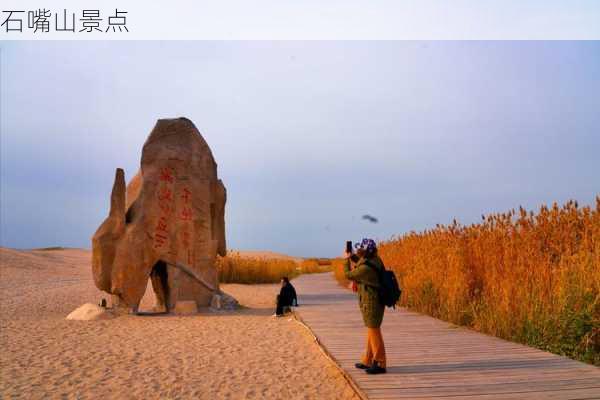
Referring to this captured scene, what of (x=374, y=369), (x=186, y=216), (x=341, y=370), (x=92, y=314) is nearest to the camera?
(x=374, y=369)

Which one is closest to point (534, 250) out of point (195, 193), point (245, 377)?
point (245, 377)

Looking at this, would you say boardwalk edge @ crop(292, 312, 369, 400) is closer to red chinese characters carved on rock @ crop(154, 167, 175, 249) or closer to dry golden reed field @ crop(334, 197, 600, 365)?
dry golden reed field @ crop(334, 197, 600, 365)

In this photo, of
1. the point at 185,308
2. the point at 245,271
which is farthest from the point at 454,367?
the point at 245,271

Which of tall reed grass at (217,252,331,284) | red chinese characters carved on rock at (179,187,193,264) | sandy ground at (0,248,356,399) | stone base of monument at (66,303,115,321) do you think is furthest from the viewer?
tall reed grass at (217,252,331,284)

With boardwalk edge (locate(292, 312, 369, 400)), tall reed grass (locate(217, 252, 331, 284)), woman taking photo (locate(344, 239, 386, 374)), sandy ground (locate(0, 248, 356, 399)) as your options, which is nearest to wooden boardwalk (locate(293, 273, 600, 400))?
boardwalk edge (locate(292, 312, 369, 400))

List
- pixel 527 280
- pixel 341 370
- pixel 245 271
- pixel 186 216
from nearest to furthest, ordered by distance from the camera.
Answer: pixel 341 370, pixel 527 280, pixel 186 216, pixel 245 271

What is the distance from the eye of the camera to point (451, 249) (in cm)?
977

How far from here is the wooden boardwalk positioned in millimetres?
4738

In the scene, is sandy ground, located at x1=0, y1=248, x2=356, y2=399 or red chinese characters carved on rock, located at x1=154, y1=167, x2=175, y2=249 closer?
sandy ground, located at x1=0, y1=248, x2=356, y2=399

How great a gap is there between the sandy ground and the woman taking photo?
1.30 ft

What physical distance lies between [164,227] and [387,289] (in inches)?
279

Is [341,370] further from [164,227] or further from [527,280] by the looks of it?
[164,227]

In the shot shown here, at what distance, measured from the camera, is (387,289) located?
5.43 m

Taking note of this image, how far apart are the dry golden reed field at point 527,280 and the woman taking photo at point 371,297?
2.32 meters
